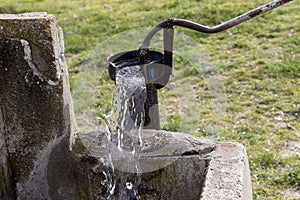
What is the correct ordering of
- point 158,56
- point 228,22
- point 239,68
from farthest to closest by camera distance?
point 239,68 < point 158,56 < point 228,22

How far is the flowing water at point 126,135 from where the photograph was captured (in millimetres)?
2154

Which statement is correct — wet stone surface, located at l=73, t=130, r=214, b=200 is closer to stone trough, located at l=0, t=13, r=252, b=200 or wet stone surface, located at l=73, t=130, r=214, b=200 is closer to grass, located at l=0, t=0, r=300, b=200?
stone trough, located at l=0, t=13, r=252, b=200

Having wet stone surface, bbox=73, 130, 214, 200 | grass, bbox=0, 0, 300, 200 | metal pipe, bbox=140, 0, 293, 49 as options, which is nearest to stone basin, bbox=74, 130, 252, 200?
wet stone surface, bbox=73, 130, 214, 200

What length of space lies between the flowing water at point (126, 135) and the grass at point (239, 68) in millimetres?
1215

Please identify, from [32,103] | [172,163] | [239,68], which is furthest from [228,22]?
[239,68]

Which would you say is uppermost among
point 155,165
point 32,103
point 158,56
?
point 158,56

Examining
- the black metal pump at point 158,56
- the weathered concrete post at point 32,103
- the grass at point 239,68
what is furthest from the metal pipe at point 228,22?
the grass at point 239,68

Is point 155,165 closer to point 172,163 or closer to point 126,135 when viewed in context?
point 172,163

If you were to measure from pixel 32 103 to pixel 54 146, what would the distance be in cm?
21

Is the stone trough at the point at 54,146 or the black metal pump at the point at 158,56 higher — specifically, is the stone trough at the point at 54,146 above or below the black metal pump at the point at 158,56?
below

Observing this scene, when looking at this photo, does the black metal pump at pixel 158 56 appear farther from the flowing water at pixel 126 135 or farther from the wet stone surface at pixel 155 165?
the wet stone surface at pixel 155 165

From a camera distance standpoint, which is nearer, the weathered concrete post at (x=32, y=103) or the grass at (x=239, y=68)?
the weathered concrete post at (x=32, y=103)

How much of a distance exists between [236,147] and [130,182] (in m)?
0.46

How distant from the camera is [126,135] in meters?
2.31
